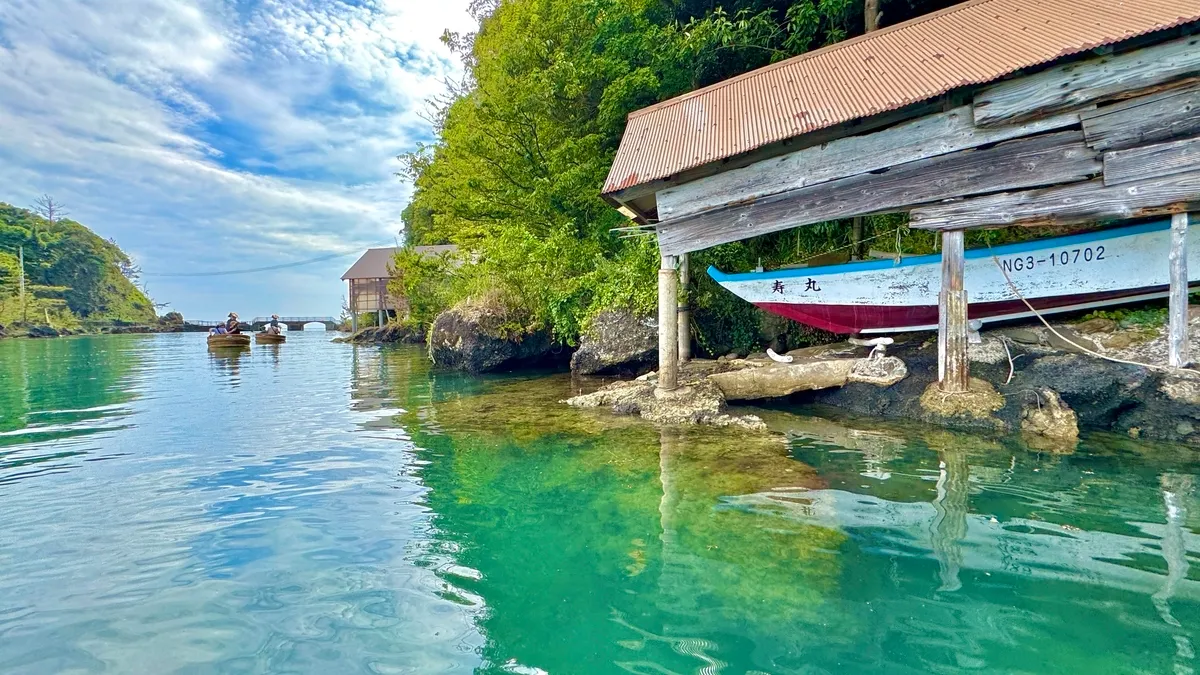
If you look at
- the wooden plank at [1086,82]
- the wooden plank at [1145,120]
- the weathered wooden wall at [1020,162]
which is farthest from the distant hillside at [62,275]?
the wooden plank at [1145,120]

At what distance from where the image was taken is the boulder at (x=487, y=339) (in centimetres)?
1547

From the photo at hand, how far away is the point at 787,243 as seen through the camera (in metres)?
12.7

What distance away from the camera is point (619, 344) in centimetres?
1236

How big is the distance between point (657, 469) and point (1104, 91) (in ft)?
22.6

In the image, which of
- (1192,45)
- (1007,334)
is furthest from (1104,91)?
(1007,334)

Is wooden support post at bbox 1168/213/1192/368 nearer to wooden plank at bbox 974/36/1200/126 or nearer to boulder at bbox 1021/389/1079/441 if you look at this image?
boulder at bbox 1021/389/1079/441

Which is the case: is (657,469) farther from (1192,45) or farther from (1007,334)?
(1192,45)

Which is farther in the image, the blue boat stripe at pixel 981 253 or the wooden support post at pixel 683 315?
the wooden support post at pixel 683 315

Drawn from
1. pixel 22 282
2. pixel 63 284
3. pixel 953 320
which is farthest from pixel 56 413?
pixel 63 284

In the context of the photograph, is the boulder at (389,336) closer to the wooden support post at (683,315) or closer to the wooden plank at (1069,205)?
the wooden support post at (683,315)

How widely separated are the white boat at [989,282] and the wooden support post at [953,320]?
1101 mm

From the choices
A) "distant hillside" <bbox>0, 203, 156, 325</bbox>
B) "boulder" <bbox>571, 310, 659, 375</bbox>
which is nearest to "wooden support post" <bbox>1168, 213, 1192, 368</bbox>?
"boulder" <bbox>571, 310, 659, 375</bbox>

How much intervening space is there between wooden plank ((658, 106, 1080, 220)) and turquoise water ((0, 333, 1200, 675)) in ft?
11.9

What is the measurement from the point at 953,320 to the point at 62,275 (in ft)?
295
